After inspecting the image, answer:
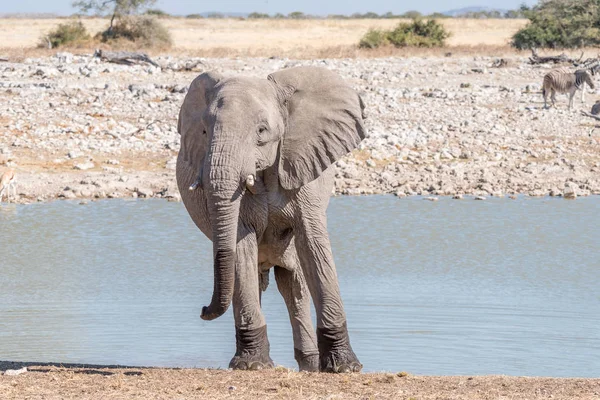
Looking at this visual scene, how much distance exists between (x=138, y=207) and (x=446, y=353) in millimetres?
Answer: 7699

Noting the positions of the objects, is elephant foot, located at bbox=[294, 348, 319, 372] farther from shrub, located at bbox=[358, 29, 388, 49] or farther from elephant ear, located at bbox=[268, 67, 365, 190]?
shrub, located at bbox=[358, 29, 388, 49]

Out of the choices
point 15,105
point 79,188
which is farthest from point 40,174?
point 15,105

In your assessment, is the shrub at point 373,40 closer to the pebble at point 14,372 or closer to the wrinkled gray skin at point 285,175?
the wrinkled gray skin at point 285,175

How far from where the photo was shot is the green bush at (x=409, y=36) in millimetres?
37812

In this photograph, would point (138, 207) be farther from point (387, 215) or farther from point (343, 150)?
point (343, 150)

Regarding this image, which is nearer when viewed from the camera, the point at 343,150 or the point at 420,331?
the point at 343,150

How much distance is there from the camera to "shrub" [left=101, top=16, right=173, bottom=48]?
37906 mm

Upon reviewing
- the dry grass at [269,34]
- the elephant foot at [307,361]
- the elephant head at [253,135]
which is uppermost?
the elephant head at [253,135]

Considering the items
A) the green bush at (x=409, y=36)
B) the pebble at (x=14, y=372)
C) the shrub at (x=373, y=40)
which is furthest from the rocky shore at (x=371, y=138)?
the green bush at (x=409, y=36)

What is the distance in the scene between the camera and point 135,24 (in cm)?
3906

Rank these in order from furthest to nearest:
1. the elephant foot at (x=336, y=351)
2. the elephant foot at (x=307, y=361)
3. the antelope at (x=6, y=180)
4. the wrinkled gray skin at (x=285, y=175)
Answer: the antelope at (x=6, y=180)
the elephant foot at (x=307, y=361)
the elephant foot at (x=336, y=351)
the wrinkled gray skin at (x=285, y=175)

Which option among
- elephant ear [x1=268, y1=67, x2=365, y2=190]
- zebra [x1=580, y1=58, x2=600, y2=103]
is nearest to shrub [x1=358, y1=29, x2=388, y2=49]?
zebra [x1=580, y1=58, x2=600, y2=103]

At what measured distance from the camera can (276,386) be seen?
20.0 feet

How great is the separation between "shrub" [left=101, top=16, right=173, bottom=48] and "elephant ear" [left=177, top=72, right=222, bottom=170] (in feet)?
102
